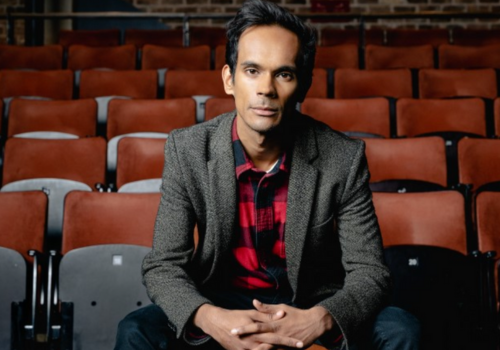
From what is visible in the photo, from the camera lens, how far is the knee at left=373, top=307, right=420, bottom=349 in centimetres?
62

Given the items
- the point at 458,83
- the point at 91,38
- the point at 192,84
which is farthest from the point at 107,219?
the point at 91,38

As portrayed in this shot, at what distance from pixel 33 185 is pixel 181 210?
67 centimetres

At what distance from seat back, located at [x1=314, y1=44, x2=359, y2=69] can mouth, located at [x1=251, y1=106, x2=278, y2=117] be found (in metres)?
1.82

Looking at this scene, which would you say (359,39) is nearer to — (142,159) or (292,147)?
(142,159)

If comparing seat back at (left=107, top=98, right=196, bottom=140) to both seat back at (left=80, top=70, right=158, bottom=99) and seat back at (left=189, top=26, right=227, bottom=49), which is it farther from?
seat back at (left=189, top=26, right=227, bottom=49)

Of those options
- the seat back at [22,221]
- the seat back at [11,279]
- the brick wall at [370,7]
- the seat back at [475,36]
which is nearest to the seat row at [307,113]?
the seat back at [22,221]

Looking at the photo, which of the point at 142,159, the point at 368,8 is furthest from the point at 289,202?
the point at 368,8

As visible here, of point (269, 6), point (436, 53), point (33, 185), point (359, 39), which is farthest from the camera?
point (359, 39)

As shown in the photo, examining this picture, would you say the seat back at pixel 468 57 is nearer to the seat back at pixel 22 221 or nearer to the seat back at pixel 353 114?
the seat back at pixel 353 114

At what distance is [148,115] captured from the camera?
68.5 inches

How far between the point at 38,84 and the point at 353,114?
125 centimetres

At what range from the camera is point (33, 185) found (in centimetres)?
126

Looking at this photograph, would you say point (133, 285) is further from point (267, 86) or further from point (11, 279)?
point (267, 86)

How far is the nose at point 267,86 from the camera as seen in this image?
70 cm
